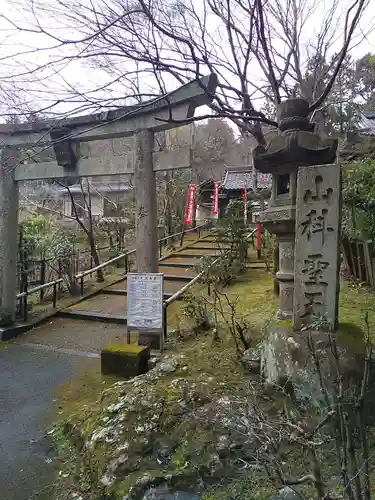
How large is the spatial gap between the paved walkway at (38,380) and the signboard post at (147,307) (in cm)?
91

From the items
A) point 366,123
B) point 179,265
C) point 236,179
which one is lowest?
point 179,265

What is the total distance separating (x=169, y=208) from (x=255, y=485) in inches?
636

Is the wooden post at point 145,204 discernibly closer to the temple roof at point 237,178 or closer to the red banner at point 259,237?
the red banner at point 259,237

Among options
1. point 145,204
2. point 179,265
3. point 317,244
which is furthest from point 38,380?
point 179,265

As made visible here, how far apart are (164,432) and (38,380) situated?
2891mm

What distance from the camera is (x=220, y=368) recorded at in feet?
15.1

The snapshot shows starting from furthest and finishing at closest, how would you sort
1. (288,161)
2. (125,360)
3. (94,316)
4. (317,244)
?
(94,316)
(125,360)
(288,161)
(317,244)

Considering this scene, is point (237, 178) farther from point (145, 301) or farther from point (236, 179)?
point (145, 301)

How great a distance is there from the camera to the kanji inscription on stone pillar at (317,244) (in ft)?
11.7

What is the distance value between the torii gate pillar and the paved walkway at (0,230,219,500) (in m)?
0.72

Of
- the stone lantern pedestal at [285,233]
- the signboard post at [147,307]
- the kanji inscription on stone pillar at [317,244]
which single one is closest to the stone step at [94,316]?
the signboard post at [147,307]

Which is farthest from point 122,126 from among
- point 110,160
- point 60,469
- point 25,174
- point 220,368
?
point 60,469

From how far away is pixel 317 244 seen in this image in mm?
3645

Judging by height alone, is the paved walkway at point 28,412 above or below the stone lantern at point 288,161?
below
